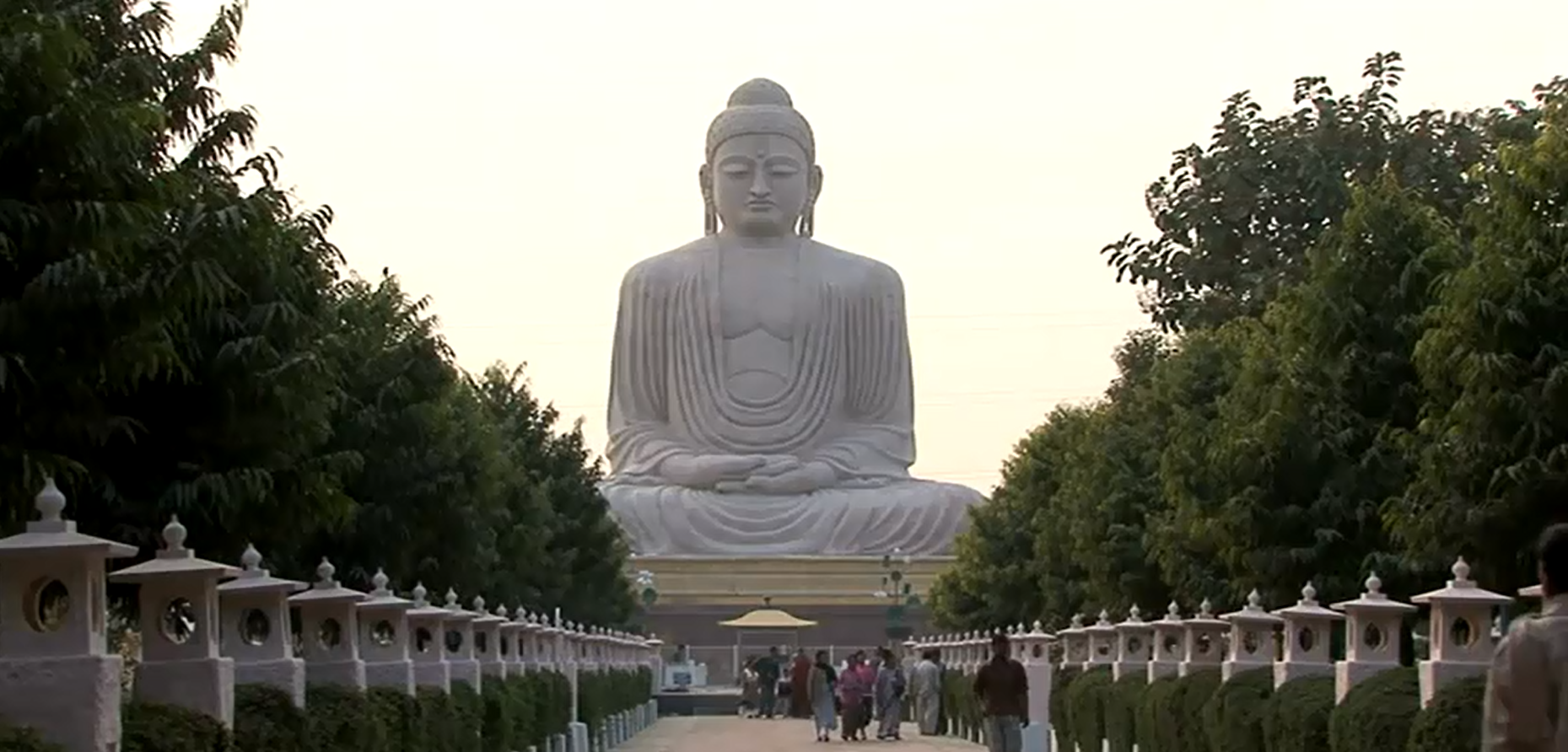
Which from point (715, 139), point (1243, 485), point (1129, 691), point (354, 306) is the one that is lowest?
point (1129, 691)

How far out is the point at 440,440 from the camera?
2589cm

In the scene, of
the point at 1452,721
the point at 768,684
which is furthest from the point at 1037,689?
the point at 1452,721

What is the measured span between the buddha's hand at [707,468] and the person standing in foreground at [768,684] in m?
17.2

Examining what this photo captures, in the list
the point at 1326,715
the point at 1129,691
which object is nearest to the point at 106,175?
the point at 1326,715

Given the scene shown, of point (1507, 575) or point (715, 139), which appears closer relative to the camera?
point (1507, 575)

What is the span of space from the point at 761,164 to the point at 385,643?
50.3 meters

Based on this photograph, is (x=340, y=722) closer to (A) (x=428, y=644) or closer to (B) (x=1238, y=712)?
(B) (x=1238, y=712)

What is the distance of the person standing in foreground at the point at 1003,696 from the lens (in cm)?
2369

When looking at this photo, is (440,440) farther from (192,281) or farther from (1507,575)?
(192,281)

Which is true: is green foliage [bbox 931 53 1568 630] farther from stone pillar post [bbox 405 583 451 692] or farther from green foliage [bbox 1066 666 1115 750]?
stone pillar post [bbox 405 583 451 692]

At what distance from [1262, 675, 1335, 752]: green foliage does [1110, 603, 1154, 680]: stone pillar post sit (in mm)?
7708

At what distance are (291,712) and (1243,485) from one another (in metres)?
10.4

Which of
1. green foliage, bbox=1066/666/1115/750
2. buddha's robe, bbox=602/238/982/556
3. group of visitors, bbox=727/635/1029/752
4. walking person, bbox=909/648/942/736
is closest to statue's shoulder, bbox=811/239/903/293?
buddha's robe, bbox=602/238/982/556

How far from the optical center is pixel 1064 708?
30156 mm
